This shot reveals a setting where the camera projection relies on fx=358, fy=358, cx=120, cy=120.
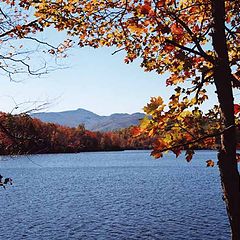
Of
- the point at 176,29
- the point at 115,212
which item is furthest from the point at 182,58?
the point at 115,212

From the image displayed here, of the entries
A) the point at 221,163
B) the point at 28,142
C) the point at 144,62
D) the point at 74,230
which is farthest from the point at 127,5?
the point at 74,230

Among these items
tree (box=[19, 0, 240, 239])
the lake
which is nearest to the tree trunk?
tree (box=[19, 0, 240, 239])

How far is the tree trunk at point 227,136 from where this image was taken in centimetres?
433

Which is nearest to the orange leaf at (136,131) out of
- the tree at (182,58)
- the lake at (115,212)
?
the tree at (182,58)

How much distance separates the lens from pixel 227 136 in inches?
170

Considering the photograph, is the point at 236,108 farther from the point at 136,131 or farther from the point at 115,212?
the point at 115,212

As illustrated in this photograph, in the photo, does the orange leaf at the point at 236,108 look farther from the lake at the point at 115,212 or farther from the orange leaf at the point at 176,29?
the lake at the point at 115,212

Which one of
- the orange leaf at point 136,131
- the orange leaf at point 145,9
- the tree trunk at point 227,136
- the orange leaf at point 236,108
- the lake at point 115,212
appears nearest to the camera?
the orange leaf at point 136,131

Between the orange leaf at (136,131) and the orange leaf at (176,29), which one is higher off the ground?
the orange leaf at (176,29)

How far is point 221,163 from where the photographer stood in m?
4.37

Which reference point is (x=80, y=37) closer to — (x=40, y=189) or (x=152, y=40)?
(x=152, y=40)

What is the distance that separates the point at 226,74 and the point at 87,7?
7.08 feet

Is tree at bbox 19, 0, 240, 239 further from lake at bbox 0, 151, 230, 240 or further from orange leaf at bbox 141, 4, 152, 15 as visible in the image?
lake at bbox 0, 151, 230, 240

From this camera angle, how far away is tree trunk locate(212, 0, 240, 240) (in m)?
4.33
